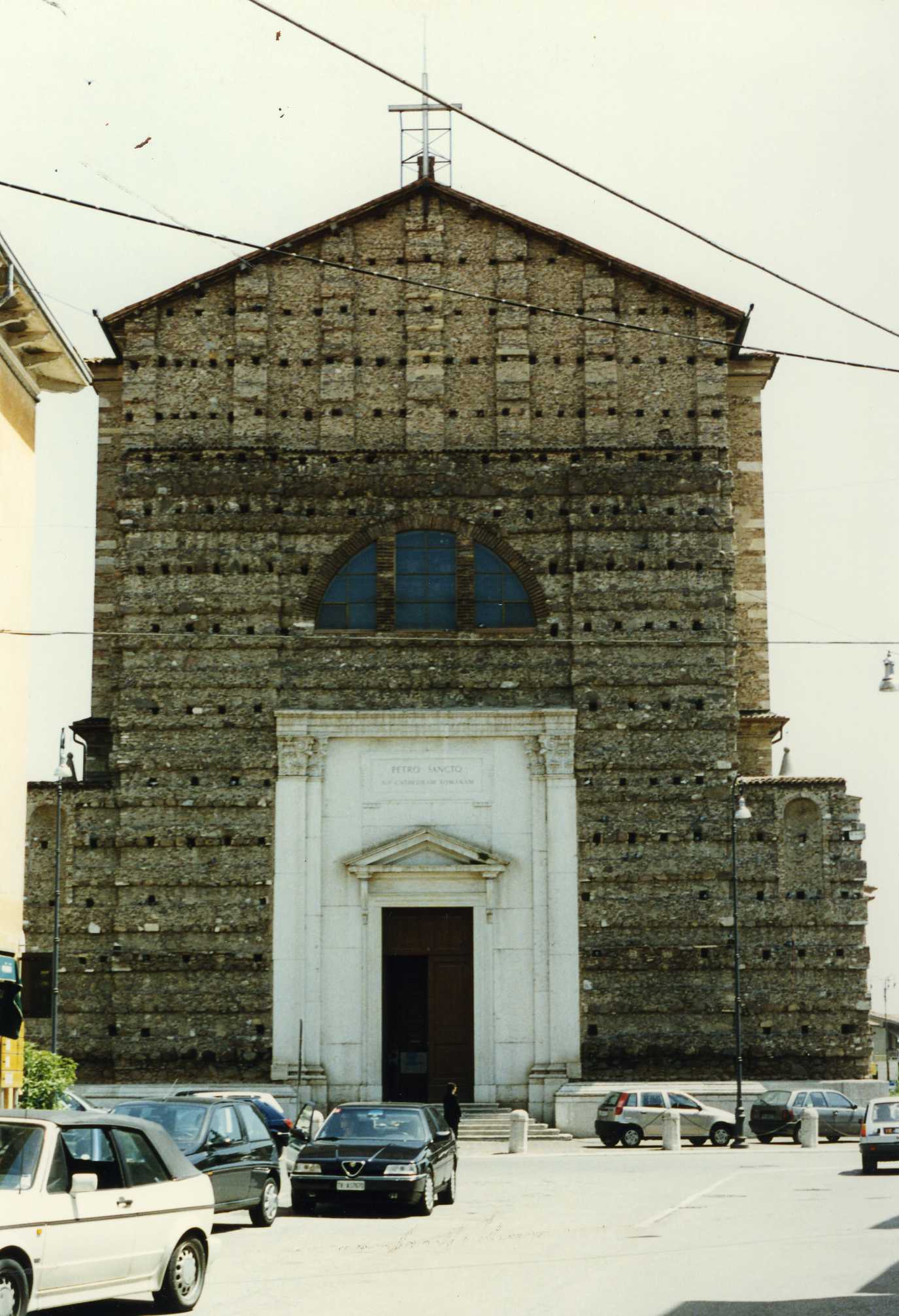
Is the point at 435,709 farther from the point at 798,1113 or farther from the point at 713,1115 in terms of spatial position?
the point at 798,1113

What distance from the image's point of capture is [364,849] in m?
32.7

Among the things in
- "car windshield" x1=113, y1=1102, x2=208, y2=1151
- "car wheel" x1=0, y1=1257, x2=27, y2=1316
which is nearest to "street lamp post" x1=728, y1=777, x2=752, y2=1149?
"car windshield" x1=113, y1=1102, x2=208, y2=1151

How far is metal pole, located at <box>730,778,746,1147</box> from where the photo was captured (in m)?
30.9

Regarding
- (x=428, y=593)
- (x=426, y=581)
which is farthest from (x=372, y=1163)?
(x=426, y=581)

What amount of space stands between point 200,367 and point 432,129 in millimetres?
6947

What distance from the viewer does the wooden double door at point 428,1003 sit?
106 feet

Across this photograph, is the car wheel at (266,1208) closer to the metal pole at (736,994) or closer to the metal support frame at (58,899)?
the metal support frame at (58,899)

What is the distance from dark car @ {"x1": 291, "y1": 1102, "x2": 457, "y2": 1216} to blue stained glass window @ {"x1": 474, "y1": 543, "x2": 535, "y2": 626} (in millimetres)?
14955

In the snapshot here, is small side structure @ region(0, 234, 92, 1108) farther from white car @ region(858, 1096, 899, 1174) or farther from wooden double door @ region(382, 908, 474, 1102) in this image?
wooden double door @ region(382, 908, 474, 1102)

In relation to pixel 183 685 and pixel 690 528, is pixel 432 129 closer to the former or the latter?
pixel 690 528

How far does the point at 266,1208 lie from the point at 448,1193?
3.17 metres

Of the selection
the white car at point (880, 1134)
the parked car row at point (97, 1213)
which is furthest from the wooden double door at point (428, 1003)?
the parked car row at point (97, 1213)

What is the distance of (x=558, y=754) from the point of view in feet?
108

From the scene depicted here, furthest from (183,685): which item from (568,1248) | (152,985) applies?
(568,1248)
